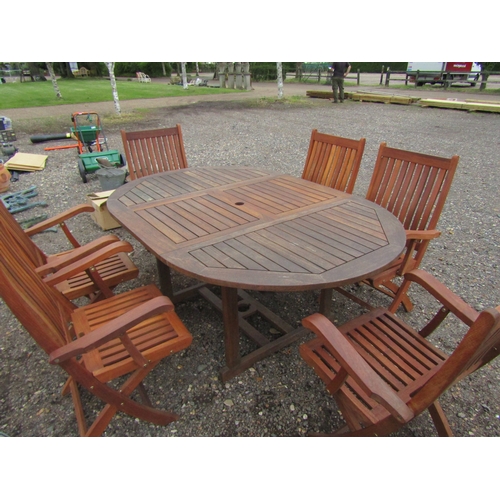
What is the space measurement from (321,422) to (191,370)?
31.7 inches

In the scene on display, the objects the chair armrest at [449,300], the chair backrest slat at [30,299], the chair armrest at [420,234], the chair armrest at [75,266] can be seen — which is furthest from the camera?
the chair armrest at [420,234]

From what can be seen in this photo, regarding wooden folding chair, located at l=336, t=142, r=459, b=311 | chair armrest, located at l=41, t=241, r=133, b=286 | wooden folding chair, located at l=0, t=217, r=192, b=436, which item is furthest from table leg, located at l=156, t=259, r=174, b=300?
wooden folding chair, located at l=336, t=142, r=459, b=311

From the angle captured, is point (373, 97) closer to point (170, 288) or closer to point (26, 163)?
point (26, 163)

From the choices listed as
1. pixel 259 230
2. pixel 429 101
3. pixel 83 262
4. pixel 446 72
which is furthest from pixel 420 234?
pixel 446 72

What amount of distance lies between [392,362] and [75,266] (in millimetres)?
1641

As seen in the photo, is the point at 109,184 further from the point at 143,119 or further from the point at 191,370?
the point at 143,119

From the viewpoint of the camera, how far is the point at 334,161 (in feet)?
9.68

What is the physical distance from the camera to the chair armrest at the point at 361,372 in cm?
115

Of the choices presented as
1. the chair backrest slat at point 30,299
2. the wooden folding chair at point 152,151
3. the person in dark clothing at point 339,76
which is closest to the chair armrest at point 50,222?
the chair backrest slat at point 30,299

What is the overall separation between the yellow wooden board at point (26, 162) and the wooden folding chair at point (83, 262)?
4289 millimetres

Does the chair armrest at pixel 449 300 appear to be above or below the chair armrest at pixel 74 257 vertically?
above

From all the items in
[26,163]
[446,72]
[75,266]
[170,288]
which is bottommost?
[26,163]

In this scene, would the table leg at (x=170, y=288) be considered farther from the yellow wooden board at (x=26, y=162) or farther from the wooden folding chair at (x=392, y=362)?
the yellow wooden board at (x=26, y=162)

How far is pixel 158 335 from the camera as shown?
1716mm
